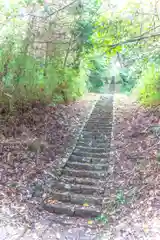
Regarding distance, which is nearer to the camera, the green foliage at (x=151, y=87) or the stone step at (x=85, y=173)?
the stone step at (x=85, y=173)

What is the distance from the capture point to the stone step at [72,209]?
4.28 metres

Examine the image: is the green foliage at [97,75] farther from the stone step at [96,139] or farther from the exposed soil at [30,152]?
the stone step at [96,139]

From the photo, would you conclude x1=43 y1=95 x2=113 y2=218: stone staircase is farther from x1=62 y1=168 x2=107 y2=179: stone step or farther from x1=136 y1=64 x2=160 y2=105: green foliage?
x1=136 y1=64 x2=160 y2=105: green foliage

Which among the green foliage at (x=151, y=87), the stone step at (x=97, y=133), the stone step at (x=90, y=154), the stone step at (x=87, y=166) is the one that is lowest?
the stone step at (x=87, y=166)

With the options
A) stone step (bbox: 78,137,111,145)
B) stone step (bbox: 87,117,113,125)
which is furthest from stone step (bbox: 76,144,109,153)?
stone step (bbox: 87,117,113,125)

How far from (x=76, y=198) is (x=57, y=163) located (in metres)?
1.25

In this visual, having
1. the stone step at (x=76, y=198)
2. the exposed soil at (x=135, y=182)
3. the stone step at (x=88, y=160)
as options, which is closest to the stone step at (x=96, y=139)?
the exposed soil at (x=135, y=182)

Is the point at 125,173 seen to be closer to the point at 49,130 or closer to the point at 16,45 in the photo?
the point at 49,130

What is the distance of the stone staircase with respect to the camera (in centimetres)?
439

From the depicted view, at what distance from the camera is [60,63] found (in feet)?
31.2

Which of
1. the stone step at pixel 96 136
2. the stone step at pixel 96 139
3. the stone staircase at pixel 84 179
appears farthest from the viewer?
the stone step at pixel 96 136

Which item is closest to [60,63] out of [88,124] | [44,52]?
[44,52]

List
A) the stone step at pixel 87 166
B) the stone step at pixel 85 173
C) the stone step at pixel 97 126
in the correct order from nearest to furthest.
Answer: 1. the stone step at pixel 85 173
2. the stone step at pixel 87 166
3. the stone step at pixel 97 126

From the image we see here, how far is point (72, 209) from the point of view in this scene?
4352mm
